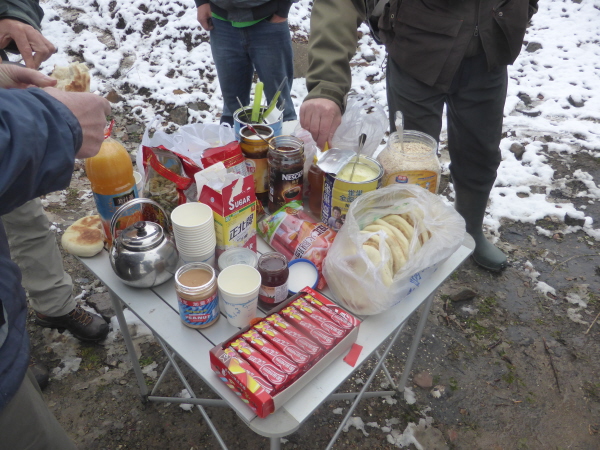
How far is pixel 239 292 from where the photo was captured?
49.3 inches

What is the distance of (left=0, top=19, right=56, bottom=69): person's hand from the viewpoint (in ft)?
6.15

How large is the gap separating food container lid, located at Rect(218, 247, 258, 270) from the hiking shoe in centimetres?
145

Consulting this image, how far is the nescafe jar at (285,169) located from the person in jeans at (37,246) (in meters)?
1.09

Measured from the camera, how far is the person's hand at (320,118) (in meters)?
1.69

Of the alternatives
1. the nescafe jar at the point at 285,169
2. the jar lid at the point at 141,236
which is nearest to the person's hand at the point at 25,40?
the jar lid at the point at 141,236

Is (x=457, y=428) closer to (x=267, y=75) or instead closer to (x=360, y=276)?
(x=360, y=276)

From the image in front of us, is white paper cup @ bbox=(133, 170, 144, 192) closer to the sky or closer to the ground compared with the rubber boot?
closer to the sky

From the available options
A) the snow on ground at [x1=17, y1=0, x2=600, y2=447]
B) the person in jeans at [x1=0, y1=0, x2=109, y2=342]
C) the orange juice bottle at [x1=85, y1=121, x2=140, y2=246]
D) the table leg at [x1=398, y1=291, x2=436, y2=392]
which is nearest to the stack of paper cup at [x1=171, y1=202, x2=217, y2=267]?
the orange juice bottle at [x1=85, y1=121, x2=140, y2=246]

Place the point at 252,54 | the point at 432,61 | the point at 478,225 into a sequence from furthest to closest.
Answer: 1. the point at 252,54
2. the point at 478,225
3. the point at 432,61

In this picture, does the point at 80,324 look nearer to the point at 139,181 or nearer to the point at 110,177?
the point at 139,181

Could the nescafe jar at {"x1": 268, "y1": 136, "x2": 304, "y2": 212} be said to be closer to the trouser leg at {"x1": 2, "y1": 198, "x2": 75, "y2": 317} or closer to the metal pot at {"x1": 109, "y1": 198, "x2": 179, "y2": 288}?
the metal pot at {"x1": 109, "y1": 198, "x2": 179, "y2": 288}

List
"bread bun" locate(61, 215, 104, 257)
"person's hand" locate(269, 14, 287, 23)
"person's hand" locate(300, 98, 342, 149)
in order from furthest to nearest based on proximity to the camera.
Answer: "person's hand" locate(269, 14, 287, 23) < "person's hand" locate(300, 98, 342, 149) < "bread bun" locate(61, 215, 104, 257)

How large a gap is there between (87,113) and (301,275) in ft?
2.58

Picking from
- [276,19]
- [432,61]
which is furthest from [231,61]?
[432,61]
